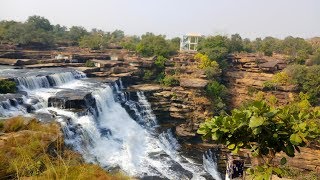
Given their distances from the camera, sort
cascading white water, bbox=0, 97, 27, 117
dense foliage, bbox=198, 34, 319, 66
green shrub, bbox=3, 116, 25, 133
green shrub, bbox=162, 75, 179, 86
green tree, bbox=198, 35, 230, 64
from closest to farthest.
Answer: green shrub, bbox=3, 116, 25, 133, cascading white water, bbox=0, 97, 27, 117, green shrub, bbox=162, 75, 179, 86, green tree, bbox=198, 35, 230, 64, dense foliage, bbox=198, 34, 319, 66

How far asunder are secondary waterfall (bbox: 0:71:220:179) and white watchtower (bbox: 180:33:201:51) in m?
22.2

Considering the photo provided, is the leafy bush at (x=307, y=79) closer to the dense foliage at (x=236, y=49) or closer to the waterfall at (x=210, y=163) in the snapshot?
the dense foliage at (x=236, y=49)

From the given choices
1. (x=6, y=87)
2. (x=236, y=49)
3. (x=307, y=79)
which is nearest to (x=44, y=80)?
(x=6, y=87)

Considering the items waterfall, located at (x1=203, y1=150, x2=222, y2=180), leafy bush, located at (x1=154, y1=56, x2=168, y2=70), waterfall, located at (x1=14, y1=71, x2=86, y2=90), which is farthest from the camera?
leafy bush, located at (x1=154, y1=56, x2=168, y2=70)

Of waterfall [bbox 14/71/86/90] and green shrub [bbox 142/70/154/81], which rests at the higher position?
waterfall [bbox 14/71/86/90]

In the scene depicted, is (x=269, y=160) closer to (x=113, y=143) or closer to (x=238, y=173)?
(x=238, y=173)

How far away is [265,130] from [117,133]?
1528cm

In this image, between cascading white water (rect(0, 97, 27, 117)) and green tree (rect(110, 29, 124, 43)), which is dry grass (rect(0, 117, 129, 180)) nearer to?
cascading white water (rect(0, 97, 27, 117))

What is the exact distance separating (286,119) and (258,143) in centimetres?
34

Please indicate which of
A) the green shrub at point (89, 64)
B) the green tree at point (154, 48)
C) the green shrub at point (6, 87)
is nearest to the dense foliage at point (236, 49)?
the green tree at point (154, 48)

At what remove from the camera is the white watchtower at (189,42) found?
44491 millimetres

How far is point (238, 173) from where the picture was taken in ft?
17.2

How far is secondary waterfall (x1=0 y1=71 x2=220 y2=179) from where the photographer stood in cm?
1473

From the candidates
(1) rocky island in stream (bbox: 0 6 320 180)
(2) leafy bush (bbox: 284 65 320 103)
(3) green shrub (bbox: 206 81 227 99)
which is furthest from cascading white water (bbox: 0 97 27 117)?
(2) leafy bush (bbox: 284 65 320 103)
